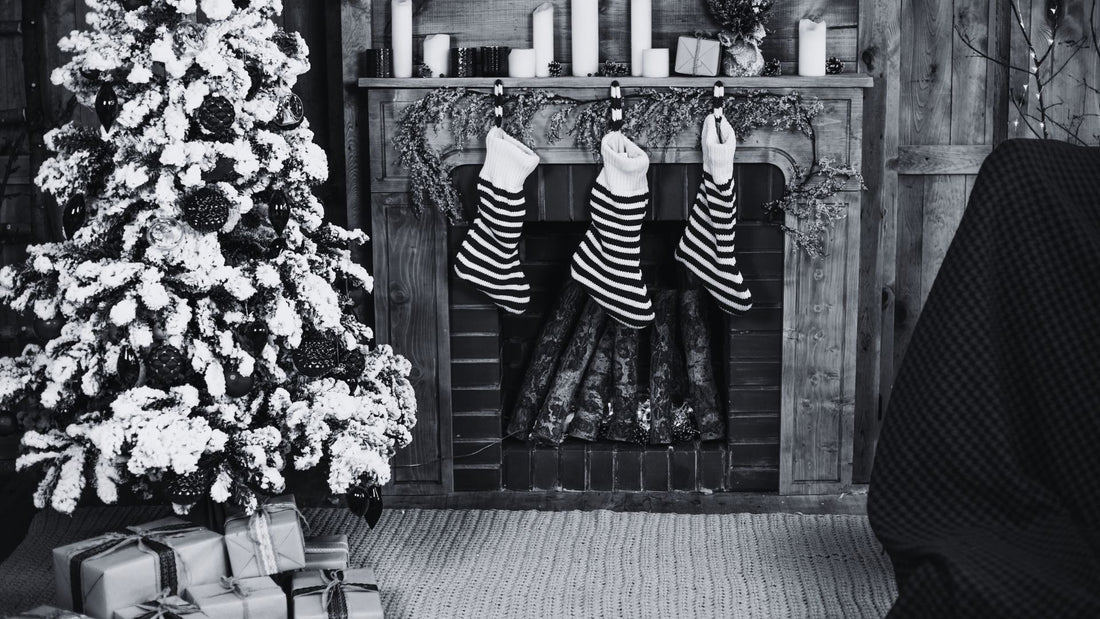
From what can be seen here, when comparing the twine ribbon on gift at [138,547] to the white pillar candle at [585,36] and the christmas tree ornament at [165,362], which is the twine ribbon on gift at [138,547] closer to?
the christmas tree ornament at [165,362]

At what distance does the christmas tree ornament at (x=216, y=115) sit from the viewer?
7.43 ft

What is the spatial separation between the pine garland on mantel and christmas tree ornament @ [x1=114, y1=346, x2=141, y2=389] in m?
0.95

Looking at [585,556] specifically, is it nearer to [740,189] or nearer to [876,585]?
[876,585]

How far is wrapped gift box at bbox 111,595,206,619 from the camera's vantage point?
211 cm

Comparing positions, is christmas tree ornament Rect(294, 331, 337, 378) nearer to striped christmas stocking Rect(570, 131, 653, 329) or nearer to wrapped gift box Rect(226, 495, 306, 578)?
wrapped gift box Rect(226, 495, 306, 578)

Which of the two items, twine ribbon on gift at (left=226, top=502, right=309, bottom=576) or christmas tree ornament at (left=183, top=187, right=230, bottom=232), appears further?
twine ribbon on gift at (left=226, top=502, right=309, bottom=576)

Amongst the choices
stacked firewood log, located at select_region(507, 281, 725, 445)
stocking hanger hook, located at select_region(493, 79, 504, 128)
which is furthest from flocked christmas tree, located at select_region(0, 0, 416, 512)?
stacked firewood log, located at select_region(507, 281, 725, 445)

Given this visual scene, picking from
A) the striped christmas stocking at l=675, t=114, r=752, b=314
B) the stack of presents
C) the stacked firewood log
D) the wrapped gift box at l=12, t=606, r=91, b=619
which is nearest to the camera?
the wrapped gift box at l=12, t=606, r=91, b=619

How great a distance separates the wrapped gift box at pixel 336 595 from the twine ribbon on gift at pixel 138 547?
0.26m

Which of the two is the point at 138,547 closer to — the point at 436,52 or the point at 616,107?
the point at 436,52

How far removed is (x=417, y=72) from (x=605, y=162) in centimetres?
61

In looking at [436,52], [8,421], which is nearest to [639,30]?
[436,52]

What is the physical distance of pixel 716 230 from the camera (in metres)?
→ 2.89

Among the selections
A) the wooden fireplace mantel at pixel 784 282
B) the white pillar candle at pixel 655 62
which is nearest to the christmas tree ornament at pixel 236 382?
the wooden fireplace mantel at pixel 784 282
